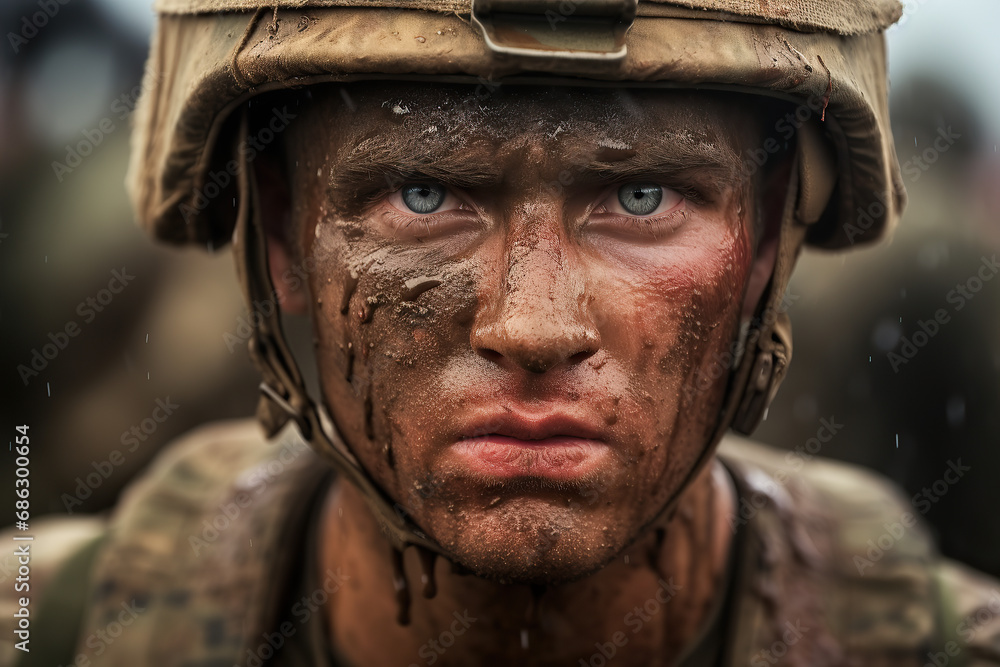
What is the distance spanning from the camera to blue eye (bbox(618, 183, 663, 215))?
1937 mm

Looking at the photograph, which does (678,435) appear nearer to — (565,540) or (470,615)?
(565,540)

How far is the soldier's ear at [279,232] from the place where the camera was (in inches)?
A: 89.2

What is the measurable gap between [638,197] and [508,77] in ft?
1.15

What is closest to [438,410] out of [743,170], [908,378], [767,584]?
[743,170]

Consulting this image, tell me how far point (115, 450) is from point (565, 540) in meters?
4.21

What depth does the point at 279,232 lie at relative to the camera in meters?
2.33

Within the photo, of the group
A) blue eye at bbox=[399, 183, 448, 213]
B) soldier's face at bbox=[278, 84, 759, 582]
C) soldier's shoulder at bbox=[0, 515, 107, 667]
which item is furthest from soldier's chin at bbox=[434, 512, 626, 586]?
soldier's shoulder at bbox=[0, 515, 107, 667]

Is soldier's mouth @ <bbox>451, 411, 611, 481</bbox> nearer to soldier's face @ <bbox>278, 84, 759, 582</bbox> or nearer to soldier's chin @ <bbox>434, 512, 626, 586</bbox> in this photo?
soldier's face @ <bbox>278, 84, 759, 582</bbox>

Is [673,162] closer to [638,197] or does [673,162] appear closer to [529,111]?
[638,197]

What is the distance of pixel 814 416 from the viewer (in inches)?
199

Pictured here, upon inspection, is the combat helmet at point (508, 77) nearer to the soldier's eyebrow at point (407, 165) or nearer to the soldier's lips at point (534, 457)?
the soldier's eyebrow at point (407, 165)

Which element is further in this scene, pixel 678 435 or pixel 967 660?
pixel 967 660

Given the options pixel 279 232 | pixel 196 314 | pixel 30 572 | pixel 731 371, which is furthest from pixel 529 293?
pixel 196 314

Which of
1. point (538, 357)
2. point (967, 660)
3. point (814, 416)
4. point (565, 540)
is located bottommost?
point (814, 416)
